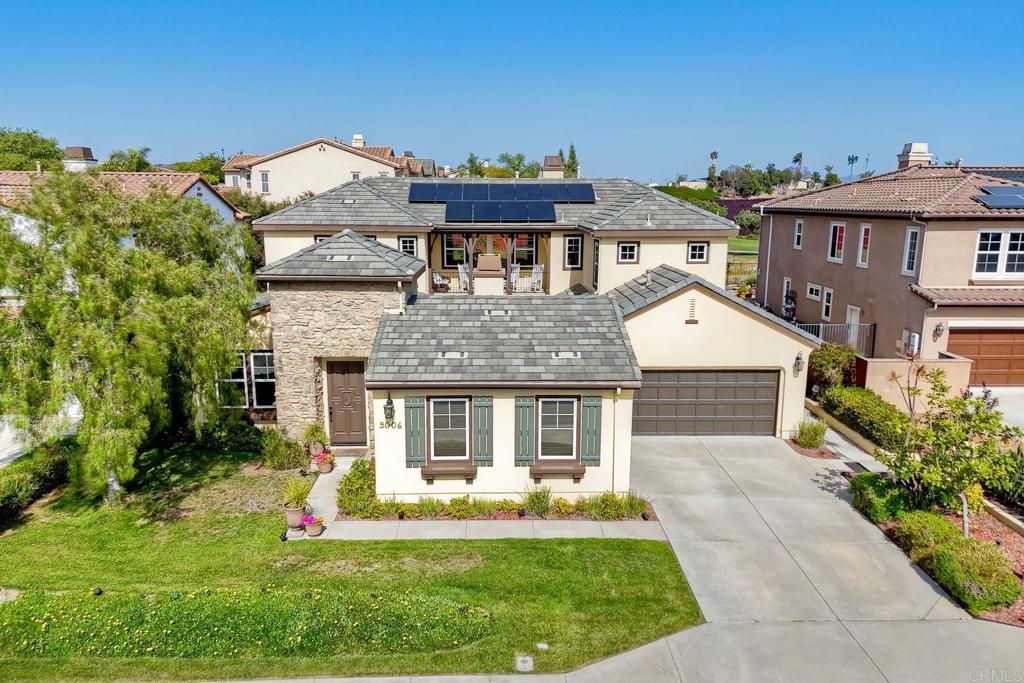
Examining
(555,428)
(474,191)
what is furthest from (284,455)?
(474,191)

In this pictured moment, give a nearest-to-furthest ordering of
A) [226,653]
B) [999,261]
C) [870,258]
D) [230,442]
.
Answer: [226,653], [230,442], [999,261], [870,258]

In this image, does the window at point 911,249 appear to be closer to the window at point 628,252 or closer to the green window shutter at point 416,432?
the window at point 628,252

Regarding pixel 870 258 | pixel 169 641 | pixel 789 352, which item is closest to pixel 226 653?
pixel 169 641

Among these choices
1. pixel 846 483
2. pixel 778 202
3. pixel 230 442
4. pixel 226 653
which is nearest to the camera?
pixel 226 653

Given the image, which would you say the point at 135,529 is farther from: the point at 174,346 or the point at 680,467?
the point at 680,467

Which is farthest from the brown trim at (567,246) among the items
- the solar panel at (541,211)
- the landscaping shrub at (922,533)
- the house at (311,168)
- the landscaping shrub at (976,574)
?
the house at (311,168)
